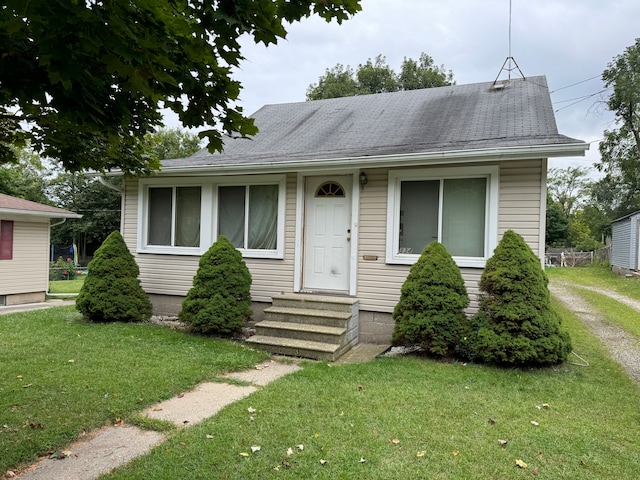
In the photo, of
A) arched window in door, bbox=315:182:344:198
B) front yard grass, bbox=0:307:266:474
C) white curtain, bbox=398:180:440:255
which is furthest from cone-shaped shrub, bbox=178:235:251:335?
white curtain, bbox=398:180:440:255

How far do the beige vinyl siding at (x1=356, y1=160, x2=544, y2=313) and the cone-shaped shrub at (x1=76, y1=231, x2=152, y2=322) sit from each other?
396cm

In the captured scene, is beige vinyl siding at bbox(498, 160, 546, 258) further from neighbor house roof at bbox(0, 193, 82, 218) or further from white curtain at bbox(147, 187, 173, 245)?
neighbor house roof at bbox(0, 193, 82, 218)

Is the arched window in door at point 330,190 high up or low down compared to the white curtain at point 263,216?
up

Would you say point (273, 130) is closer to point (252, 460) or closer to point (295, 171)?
point (295, 171)

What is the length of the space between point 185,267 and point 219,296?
1.84 m

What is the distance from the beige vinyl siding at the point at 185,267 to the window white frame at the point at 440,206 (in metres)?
1.71

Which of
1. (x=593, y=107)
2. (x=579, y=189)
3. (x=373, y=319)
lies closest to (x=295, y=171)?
(x=373, y=319)

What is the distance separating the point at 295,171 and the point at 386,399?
13.4 ft

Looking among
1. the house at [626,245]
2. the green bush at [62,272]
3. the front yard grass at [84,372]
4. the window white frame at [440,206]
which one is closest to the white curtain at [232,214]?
the front yard grass at [84,372]

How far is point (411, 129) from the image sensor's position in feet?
24.2

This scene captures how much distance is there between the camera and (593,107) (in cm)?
2206

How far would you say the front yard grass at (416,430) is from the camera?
8.86 ft

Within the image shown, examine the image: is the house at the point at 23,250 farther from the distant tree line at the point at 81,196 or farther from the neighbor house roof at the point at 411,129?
the distant tree line at the point at 81,196

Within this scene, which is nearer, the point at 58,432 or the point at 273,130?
the point at 58,432
